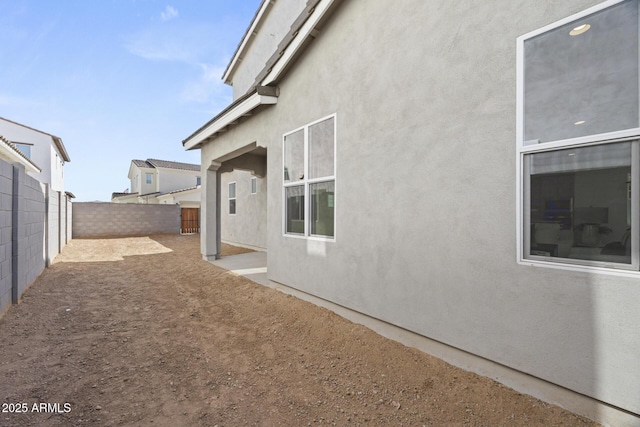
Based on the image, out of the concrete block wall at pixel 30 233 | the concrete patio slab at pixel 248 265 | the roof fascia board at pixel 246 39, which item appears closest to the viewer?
the concrete block wall at pixel 30 233

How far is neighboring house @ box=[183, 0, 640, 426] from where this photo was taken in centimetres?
219

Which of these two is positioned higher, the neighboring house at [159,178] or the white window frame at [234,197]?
the neighboring house at [159,178]

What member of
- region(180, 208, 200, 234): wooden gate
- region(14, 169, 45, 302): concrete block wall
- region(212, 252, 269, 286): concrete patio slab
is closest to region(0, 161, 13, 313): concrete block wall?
region(14, 169, 45, 302): concrete block wall

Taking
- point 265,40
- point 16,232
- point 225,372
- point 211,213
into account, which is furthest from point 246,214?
point 225,372

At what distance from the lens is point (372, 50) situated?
158 inches

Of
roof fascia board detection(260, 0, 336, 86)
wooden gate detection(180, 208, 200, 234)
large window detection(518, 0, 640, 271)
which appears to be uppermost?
roof fascia board detection(260, 0, 336, 86)

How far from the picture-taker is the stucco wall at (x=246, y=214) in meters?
11.7

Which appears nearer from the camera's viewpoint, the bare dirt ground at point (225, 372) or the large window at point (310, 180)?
the bare dirt ground at point (225, 372)

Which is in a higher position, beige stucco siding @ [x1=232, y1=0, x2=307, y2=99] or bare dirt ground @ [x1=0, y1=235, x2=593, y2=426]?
beige stucco siding @ [x1=232, y1=0, x2=307, y2=99]

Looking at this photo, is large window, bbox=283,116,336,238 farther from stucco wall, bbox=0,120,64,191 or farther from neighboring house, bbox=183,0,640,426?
stucco wall, bbox=0,120,64,191

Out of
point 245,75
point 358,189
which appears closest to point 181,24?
point 245,75

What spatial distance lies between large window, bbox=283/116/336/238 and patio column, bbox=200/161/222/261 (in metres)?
5.01

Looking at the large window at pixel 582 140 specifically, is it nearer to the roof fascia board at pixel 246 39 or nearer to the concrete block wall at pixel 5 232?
the concrete block wall at pixel 5 232

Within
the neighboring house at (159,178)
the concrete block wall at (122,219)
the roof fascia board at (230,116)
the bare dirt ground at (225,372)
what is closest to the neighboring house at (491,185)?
the bare dirt ground at (225,372)
